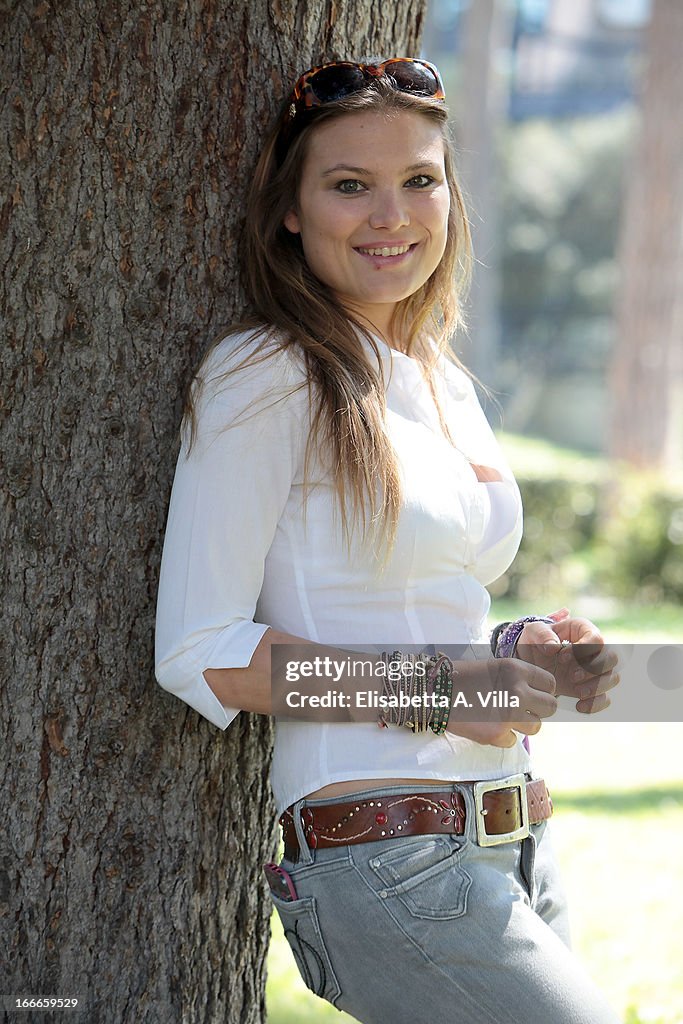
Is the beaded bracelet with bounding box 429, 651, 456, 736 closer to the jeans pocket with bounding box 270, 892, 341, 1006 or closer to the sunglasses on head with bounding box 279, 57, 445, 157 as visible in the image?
the jeans pocket with bounding box 270, 892, 341, 1006

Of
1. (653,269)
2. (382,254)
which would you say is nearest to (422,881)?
(382,254)

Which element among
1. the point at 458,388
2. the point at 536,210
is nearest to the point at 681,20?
the point at 458,388

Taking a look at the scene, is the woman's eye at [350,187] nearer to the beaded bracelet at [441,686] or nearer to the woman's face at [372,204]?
the woman's face at [372,204]

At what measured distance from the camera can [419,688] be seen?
1828mm

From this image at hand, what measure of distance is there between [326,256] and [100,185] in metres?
0.43

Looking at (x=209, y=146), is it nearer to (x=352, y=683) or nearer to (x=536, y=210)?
(x=352, y=683)

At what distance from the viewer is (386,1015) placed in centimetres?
183

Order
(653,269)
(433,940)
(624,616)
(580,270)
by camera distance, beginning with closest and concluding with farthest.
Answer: (433,940) → (624,616) → (653,269) → (580,270)

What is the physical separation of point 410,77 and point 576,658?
1087 mm

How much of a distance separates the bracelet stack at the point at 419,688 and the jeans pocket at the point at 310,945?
0.33m

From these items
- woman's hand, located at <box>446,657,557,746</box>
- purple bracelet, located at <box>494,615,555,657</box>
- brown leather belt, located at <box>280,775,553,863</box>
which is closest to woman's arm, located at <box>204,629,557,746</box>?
woman's hand, located at <box>446,657,557,746</box>

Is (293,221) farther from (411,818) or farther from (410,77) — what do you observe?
(411,818)

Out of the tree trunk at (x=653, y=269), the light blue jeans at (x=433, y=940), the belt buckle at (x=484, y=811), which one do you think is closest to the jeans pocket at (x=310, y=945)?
the light blue jeans at (x=433, y=940)

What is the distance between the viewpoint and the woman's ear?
215 cm
